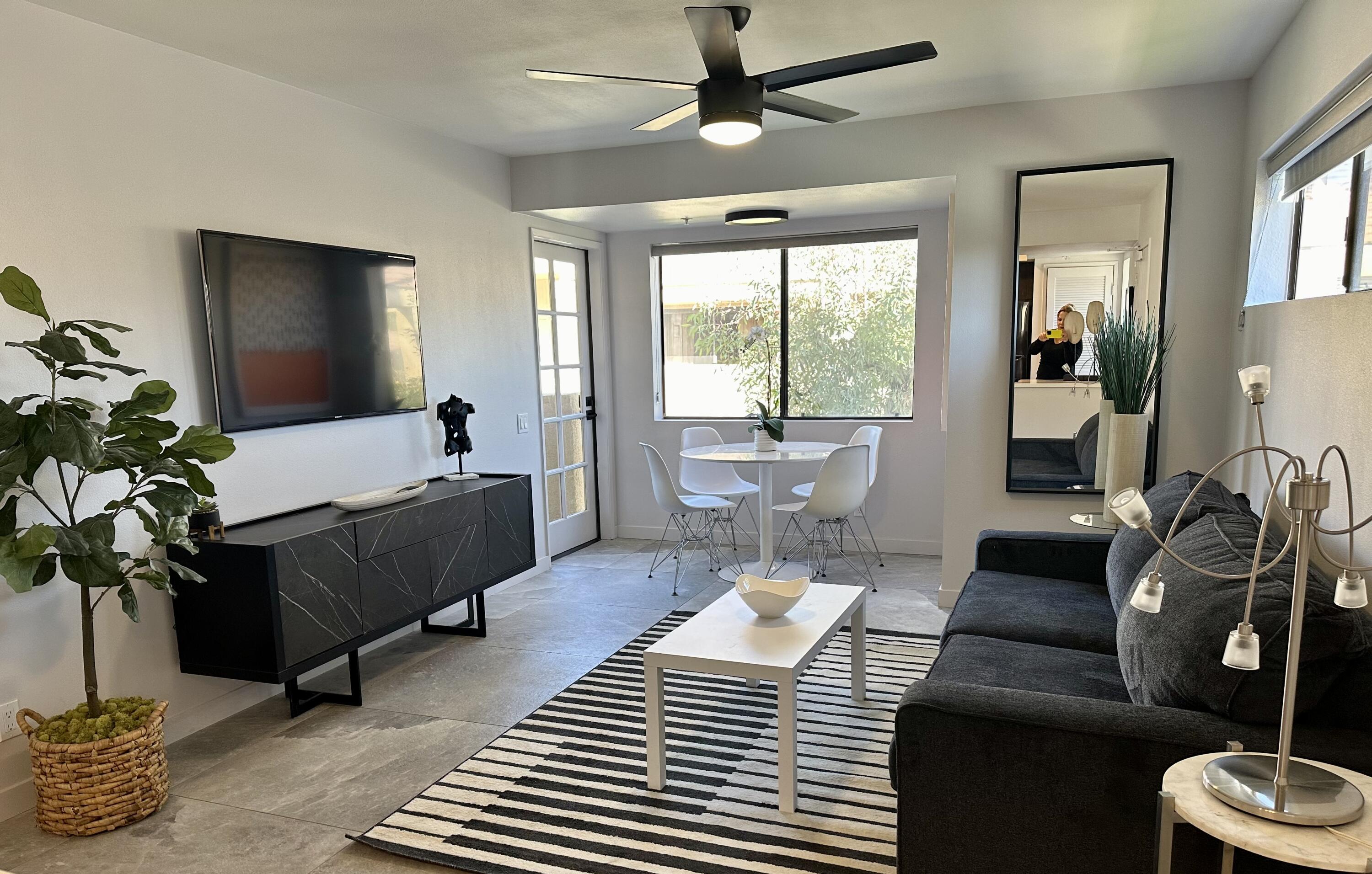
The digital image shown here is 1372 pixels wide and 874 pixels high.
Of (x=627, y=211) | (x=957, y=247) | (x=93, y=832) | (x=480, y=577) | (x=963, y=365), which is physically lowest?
(x=93, y=832)

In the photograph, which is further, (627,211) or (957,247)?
(627,211)

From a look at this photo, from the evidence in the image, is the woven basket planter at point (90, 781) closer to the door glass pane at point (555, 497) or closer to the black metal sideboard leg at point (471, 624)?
the black metal sideboard leg at point (471, 624)

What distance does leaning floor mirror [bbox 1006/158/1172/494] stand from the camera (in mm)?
3893

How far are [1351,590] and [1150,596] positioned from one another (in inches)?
12.5

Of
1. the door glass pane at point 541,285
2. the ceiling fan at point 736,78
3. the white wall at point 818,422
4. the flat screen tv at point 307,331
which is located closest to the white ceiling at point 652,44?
the ceiling fan at point 736,78

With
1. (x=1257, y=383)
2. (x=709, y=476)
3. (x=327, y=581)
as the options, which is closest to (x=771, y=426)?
(x=709, y=476)

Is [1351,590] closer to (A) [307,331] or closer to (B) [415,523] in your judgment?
(B) [415,523]

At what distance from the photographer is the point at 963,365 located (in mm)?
4234

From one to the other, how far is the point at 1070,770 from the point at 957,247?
3.00m

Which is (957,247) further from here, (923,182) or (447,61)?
(447,61)

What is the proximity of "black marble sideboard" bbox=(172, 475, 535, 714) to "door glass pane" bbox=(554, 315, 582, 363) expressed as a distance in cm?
Result: 171

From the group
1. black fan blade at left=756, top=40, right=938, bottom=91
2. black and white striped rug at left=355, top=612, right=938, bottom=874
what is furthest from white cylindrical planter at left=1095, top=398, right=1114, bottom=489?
black fan blade at left=756, top=40, right=938, bottom=91

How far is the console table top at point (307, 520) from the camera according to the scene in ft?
9.76

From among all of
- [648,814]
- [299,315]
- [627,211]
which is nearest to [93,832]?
A: [648,814]
